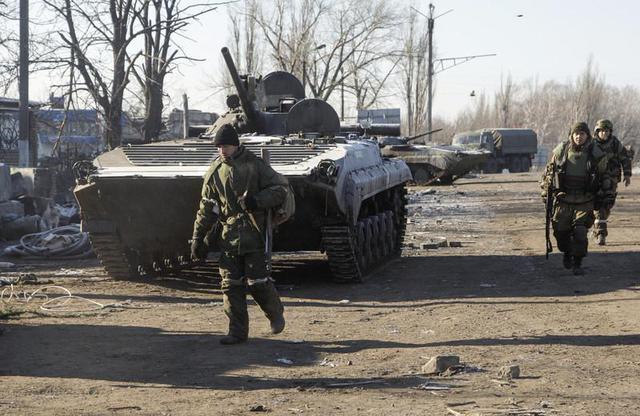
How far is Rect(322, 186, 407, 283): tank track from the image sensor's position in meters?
12.4

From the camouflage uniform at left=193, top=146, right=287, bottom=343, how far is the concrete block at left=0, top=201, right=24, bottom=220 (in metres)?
11.2

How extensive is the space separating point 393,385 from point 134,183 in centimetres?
565

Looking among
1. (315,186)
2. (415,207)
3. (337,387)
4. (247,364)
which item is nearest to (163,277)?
(315,186)

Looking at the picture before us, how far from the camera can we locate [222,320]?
10.2 metres

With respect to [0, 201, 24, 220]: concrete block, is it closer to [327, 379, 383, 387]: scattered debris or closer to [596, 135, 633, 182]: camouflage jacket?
[596, 135, 633, 182]: camouflage jacket

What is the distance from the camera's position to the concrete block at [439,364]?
24.6 ft

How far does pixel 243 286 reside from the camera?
352 inches

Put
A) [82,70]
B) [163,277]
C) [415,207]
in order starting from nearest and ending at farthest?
[163,277], [82,70], [415,207]

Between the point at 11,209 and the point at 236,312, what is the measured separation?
11.8 m

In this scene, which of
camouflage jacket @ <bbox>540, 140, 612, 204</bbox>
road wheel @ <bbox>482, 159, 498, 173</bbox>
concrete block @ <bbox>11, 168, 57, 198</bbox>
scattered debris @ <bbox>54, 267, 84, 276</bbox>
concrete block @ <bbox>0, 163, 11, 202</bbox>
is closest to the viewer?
camouflage jacket @ <bbox>540, 140, 612, 204</bbox>

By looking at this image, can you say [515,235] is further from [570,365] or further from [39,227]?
[570,365]

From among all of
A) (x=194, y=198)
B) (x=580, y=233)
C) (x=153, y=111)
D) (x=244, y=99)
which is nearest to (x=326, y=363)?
(x=194, y=198)

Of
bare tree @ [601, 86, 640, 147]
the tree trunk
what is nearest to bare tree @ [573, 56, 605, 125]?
bare tree @ [601, 86, 640, 147]

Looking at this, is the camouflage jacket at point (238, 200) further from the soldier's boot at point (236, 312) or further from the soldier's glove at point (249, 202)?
the soldier's boot at point (236, 312)
